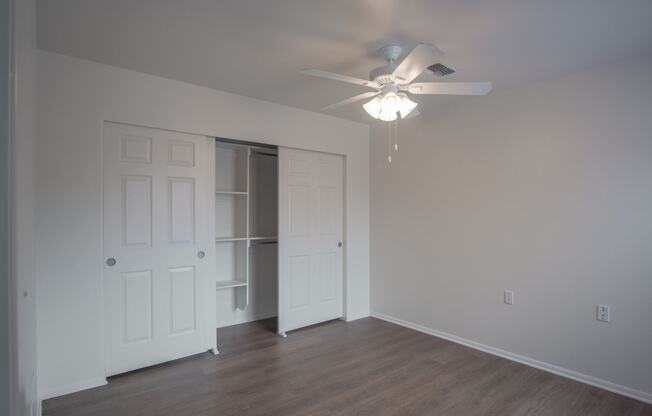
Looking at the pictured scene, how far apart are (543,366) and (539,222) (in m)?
1.22

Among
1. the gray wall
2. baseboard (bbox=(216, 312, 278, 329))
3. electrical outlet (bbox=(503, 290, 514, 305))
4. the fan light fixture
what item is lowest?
baseboard (bbox=(216, 312, 278, 329))

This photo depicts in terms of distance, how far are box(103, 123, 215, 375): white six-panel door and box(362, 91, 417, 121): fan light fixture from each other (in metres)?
1.71

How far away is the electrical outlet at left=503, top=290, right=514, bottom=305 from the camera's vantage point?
3.25 meters

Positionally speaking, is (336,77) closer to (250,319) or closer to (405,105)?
(405,105)

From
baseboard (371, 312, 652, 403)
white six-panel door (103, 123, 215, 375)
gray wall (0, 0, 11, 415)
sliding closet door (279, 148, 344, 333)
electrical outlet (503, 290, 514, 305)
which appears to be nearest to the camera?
gray wall (0, 0, 11, 415)

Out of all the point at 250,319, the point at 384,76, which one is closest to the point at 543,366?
the point at 384,76

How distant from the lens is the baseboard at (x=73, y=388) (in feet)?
8.22

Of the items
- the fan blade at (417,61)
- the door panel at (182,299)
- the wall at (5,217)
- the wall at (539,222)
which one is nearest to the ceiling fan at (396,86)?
the fan blade at (417,61)

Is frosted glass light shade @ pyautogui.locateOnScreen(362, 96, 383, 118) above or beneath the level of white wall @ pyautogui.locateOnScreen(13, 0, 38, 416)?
above

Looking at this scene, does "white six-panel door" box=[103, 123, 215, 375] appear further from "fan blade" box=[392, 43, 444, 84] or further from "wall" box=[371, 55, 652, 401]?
"wall" box=[371, 55, 652, 401]

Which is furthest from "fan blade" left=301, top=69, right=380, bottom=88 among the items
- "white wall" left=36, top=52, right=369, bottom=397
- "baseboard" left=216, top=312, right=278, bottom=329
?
"baseboard" left=216, top=312, right=278, bottom=329

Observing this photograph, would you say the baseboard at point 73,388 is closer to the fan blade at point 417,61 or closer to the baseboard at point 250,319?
the baseboard at point 250,319

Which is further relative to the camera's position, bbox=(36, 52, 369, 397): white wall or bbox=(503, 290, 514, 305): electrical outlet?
bbox=(503, 290, 514, 305): electrical outlet

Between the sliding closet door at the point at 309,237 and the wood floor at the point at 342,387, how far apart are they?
0.54 meters
